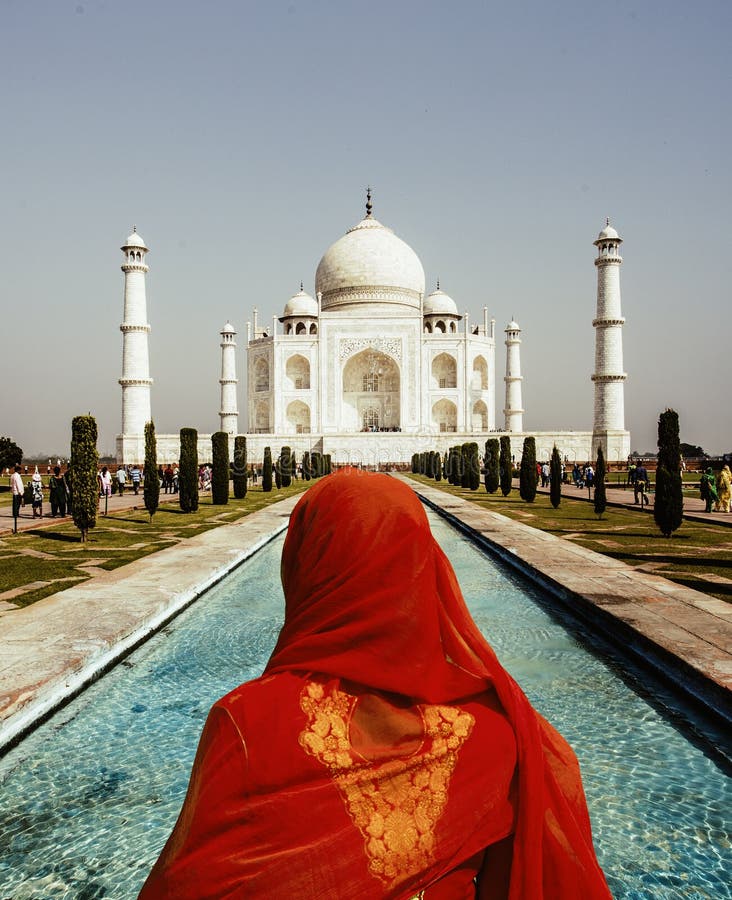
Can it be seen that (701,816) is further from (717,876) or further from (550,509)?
(550,509)

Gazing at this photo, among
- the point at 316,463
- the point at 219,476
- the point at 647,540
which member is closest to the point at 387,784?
the point at 647,540

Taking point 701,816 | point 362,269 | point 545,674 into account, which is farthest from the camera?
point 362,269

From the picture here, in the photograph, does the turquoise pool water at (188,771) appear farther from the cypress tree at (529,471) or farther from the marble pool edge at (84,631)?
the cypress tree at (529,471)

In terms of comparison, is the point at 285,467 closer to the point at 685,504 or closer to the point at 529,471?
the point at 529,471

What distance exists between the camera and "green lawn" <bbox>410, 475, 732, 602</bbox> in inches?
216

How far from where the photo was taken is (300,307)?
33406 millimetres

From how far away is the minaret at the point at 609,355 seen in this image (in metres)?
25.2

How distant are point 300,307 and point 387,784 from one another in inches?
1316

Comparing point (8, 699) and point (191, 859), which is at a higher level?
point (191, 859)

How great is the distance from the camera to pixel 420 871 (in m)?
0.81

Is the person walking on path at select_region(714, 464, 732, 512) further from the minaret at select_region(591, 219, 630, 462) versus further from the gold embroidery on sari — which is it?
the minaret at select_region(591, 219, 630, 462)

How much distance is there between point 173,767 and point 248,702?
202 cm

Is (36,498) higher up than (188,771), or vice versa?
(36,498)

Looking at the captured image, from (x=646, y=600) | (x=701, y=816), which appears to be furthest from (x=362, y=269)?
(x=701, y=816)
